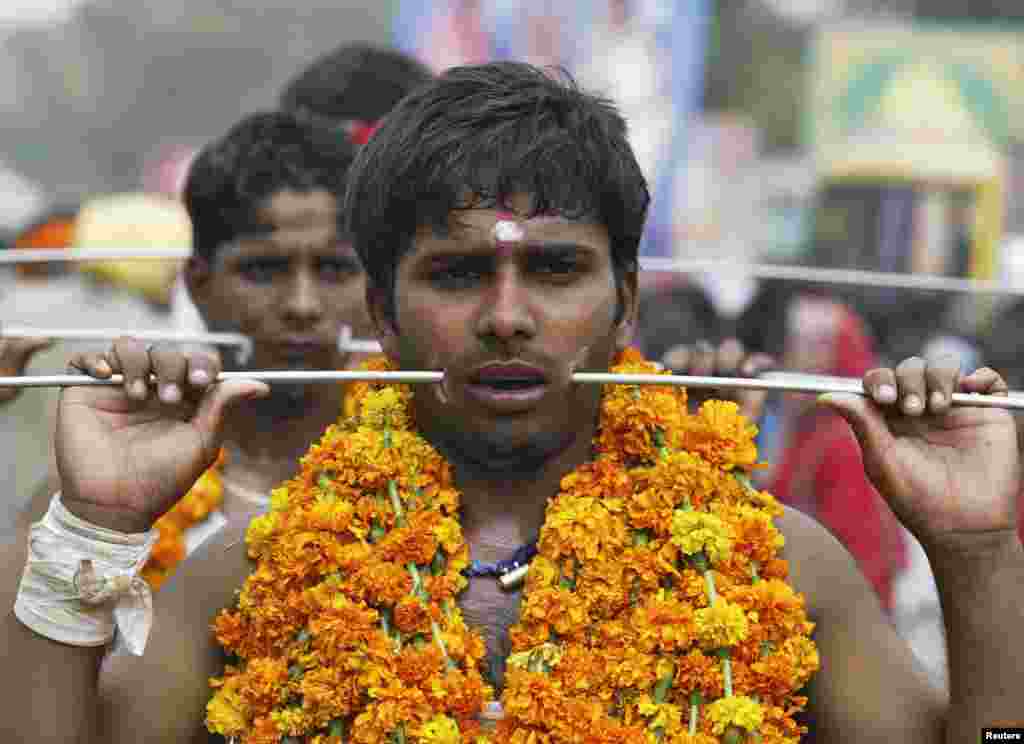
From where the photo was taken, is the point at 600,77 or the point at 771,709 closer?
the point at 771,709

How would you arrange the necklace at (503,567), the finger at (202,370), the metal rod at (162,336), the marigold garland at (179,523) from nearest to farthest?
the finger at (202,370), the necklace at (503,567), the metal rod at (162,336), the marigold garland at (179,523)

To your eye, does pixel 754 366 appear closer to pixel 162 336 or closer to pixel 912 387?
pixel 912 387

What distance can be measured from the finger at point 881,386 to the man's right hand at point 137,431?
1131 millimetres

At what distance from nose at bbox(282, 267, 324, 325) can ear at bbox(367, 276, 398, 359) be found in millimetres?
1333

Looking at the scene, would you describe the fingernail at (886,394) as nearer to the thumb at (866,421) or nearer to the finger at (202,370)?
the thumb at (866,421)

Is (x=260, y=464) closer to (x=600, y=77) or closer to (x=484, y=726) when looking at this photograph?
(x=484, y=726)

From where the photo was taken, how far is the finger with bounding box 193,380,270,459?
341 centimetres

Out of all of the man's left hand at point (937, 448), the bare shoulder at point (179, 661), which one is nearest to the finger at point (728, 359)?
the man's left hand at point (937, 448)

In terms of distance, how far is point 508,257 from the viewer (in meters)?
3.43

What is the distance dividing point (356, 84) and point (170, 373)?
3.39 metres

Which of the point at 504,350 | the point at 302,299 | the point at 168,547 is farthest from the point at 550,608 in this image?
the point at 302,299

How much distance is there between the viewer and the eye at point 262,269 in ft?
17.2

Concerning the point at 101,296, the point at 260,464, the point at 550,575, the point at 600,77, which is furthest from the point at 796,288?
the point at 550,575

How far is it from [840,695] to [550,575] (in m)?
0.59
